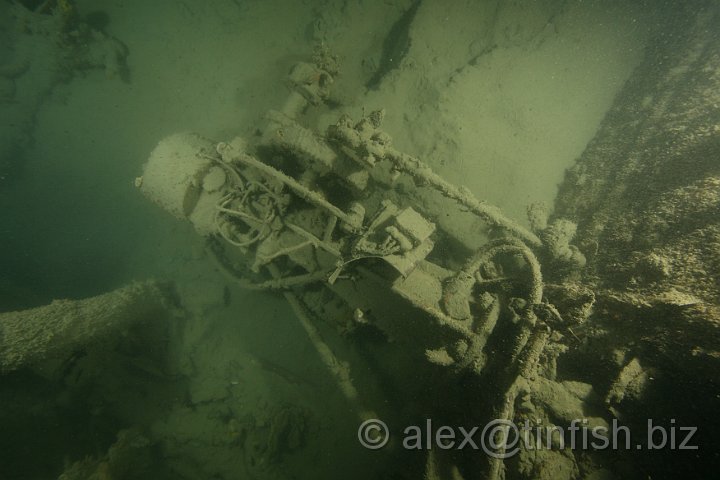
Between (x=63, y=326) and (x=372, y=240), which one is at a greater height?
(x=372, y=240)

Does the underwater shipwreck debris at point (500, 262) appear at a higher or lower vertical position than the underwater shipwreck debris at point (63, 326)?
higher

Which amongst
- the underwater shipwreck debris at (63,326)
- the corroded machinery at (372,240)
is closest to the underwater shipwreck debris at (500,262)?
the corroded machinery at (372,240)

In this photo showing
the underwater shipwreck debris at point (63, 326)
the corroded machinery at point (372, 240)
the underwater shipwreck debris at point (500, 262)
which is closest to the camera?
the underwater shipwreck debris at point (500, 262)

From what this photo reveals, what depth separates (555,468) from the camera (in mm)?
2574

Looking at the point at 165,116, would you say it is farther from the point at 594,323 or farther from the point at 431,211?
the point at 594,323

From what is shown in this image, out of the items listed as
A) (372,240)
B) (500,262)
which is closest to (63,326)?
(372,240)

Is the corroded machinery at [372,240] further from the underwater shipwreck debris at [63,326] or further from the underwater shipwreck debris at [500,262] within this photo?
the underwater shipwreck debris at [63,326]

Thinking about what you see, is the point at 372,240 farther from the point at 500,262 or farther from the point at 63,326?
the point at 63,326

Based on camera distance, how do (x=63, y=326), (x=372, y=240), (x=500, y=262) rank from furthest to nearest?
(x=63, y=326) < (x=500, y=262) < (x=372, y=240)

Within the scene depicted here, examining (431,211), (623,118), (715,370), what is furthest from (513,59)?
(715,370)

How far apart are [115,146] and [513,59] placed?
812 centimetres

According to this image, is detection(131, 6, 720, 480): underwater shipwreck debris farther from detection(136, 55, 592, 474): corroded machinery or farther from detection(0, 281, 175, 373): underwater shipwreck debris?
detection(0, 281, 175, 373): underwater shipwreck debris

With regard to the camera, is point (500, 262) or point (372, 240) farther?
point (500, 262)

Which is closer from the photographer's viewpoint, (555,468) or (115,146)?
(555,468)
